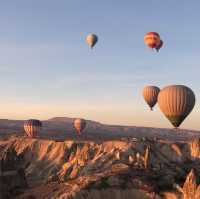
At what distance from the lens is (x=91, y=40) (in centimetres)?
13638

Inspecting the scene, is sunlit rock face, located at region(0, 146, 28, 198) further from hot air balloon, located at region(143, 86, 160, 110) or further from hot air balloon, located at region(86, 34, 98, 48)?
hot air balloon, located at region(86, 34, 98, 48)

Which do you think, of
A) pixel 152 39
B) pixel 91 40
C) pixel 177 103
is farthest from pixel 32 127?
pixel 177 103

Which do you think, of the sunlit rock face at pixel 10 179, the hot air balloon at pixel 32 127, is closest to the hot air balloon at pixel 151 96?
the sunlit rock face at pixel 10 179

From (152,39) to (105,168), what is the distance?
1360 inches

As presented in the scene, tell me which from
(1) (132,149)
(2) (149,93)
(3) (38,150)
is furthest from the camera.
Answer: (3) (38,150)

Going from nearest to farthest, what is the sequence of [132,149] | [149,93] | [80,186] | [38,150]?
[80,186] < [149,93] < [132,149] < [38,150]

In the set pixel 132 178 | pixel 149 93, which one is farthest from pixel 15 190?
pixel 149 93

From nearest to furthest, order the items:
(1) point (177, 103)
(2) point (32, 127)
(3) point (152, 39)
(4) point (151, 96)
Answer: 1. (1) point (177, 103)
2. (3) point (152, 39)
3. (4) point (151, 96)
4. (2) point (32, 127)

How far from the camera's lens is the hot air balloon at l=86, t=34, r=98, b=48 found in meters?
136

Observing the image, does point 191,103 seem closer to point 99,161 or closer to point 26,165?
point 99,161

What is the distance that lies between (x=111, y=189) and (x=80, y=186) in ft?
17.8

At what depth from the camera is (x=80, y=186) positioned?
74125 mm

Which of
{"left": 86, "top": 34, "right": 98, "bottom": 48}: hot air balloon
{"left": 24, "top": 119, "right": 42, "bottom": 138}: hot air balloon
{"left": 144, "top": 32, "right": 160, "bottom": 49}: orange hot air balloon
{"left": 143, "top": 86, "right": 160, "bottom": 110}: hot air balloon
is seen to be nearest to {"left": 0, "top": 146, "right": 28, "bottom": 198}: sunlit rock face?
{"left": 143, "top": 86, "right": 160, "bottom": 110}: hot air balloon

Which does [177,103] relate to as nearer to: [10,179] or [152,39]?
[152,39]
